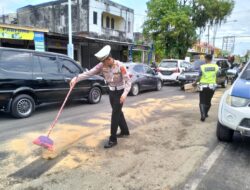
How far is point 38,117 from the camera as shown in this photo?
7375mm

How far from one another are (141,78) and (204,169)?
8910mm

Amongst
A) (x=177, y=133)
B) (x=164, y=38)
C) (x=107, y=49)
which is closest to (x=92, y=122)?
(x=177, y=133)

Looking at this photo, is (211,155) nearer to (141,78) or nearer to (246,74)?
(246,74)

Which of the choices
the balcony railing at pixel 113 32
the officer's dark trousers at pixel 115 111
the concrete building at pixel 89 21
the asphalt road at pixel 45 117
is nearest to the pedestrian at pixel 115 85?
the officer's dark trousers at pixel 115 111

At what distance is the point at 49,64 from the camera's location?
7.92 meters

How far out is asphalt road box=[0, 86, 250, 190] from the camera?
351 centimetres

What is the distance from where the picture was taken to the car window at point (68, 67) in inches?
329

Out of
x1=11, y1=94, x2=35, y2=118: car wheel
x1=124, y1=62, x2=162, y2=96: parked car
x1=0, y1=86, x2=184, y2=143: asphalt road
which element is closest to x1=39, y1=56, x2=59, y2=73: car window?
x1=11, y1=94, x2=35, y2=118: car wheel

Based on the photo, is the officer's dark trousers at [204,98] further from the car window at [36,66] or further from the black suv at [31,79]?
the car window at [36,66]

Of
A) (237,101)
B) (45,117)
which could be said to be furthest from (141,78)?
(237,101)

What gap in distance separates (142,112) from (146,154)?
367cm

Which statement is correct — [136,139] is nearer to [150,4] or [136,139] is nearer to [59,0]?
[150,4]

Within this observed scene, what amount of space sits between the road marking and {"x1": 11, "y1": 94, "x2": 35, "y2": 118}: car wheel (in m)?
5.04

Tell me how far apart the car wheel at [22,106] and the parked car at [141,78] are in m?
5.43
